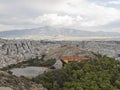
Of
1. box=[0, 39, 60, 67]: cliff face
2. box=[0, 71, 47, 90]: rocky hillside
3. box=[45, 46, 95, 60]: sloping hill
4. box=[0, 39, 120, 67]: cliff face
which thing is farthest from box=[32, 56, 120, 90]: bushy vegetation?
box=[0, 39, 60, 67]: cliff face

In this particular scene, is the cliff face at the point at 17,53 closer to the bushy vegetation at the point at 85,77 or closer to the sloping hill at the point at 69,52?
the sloping hill at the point at 69,52

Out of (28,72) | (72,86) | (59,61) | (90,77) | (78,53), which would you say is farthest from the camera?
(78,53)

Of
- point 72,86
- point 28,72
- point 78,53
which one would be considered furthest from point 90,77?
point 78,53

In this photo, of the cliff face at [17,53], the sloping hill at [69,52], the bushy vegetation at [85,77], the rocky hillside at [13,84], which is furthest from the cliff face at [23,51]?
the rocky hillside at [13,84]

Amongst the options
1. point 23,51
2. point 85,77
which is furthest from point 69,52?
point 23,51

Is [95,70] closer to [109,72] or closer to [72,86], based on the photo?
[109,72]

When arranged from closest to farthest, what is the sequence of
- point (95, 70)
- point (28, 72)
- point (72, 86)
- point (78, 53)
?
point (72, 86)
point (95, 70)
point (28, 72)
point (78, 53)

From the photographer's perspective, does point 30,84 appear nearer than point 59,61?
Yes

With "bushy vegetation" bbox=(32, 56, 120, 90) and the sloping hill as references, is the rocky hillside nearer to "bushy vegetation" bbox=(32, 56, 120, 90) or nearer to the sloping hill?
"bushy vegetation" bbox=(32, 56, 120, 90)

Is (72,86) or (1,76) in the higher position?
(1,76)

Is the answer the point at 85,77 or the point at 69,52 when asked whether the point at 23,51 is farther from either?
the point at 85,77
